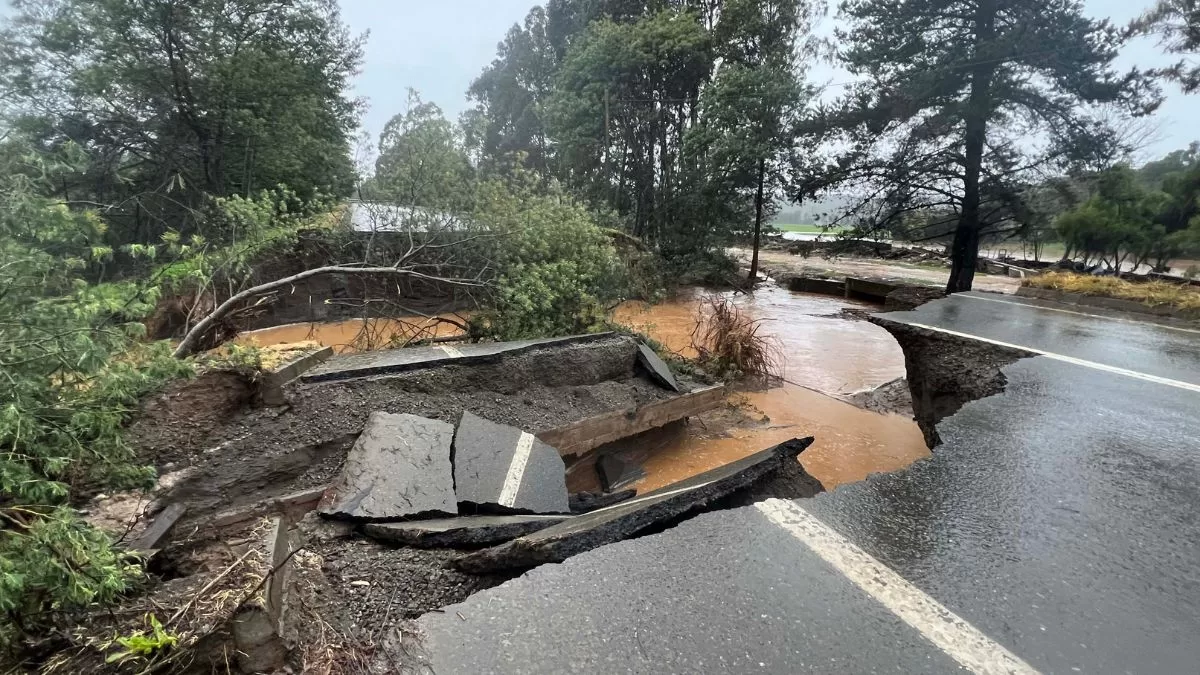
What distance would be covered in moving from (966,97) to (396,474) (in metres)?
16.7

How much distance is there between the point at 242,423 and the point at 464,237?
4.41m

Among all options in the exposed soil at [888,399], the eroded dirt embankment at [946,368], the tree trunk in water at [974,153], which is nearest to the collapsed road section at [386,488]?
the eroded dirt embankment at [946,368]

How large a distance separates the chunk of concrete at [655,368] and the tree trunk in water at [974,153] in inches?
431

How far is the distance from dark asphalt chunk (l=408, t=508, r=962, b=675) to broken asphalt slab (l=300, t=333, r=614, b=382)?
3.54m

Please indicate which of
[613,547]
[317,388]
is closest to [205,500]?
[317,388]

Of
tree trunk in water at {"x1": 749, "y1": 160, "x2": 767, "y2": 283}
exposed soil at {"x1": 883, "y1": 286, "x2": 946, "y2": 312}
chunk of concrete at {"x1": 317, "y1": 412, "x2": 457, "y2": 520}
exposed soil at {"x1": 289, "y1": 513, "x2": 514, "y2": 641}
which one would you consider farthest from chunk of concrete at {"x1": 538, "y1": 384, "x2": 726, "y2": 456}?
tree trunk in water at {"x1": 749, "y1": 160, "x2": 767, "y2": 283}

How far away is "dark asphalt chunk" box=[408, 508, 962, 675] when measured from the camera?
1.34m

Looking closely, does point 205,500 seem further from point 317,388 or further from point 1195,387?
point 1195,387

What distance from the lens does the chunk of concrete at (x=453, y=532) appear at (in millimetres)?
2588

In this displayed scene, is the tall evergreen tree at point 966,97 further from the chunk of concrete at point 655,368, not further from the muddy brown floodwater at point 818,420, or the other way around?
the chunk of concrete at point 655,368

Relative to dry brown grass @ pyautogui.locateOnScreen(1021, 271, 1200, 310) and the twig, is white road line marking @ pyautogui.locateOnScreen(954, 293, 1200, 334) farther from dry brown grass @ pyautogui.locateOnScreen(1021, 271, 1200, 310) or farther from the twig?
the twig

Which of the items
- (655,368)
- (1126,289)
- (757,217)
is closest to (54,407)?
(655,368)

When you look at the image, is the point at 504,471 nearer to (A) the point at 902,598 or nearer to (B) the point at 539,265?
(A) the point at 902,598

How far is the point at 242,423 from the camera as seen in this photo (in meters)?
3.96
